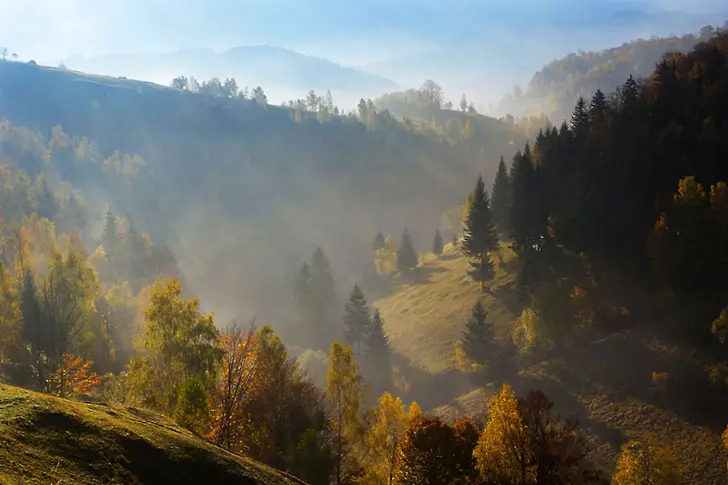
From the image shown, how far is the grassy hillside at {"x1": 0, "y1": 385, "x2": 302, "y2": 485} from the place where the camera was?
14293 millimetres

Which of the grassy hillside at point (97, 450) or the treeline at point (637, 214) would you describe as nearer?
the grassy hillside at point (97, 450)

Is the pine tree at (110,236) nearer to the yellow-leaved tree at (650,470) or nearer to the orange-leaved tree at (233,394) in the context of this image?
the orange-leaved tree at (233,394)

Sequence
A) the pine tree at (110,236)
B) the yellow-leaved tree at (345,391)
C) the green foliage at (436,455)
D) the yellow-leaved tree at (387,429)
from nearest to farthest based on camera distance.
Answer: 1. the green foliage at (436,455)
2. the yellow-leaved tree at (387,429)
3. the yellow-leaved tree at (345,391)
4. the pine tree at (110,236)

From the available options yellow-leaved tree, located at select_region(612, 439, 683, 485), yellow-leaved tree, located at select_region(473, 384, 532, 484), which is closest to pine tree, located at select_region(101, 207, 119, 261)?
yellow-leaved tree, located at select_region(473, 384, 532, 484)

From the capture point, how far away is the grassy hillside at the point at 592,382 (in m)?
43.2

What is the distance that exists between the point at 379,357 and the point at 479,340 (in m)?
19.1

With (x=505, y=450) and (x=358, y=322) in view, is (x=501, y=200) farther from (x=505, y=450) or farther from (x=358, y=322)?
(x=505, y=450)

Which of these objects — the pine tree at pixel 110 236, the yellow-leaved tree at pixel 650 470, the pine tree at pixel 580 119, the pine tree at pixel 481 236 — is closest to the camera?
the yellow-leaved tree at pixel 650 470

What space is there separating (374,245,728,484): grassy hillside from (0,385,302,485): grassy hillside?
3938cm

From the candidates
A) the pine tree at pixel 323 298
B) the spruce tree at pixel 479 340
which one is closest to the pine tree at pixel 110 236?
the pine tree at pixel 323 298

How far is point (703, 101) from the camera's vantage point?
6097cm

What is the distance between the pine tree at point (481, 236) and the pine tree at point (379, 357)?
71.6 feet

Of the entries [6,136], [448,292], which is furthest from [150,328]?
[6,136]

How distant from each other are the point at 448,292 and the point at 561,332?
3360cm
